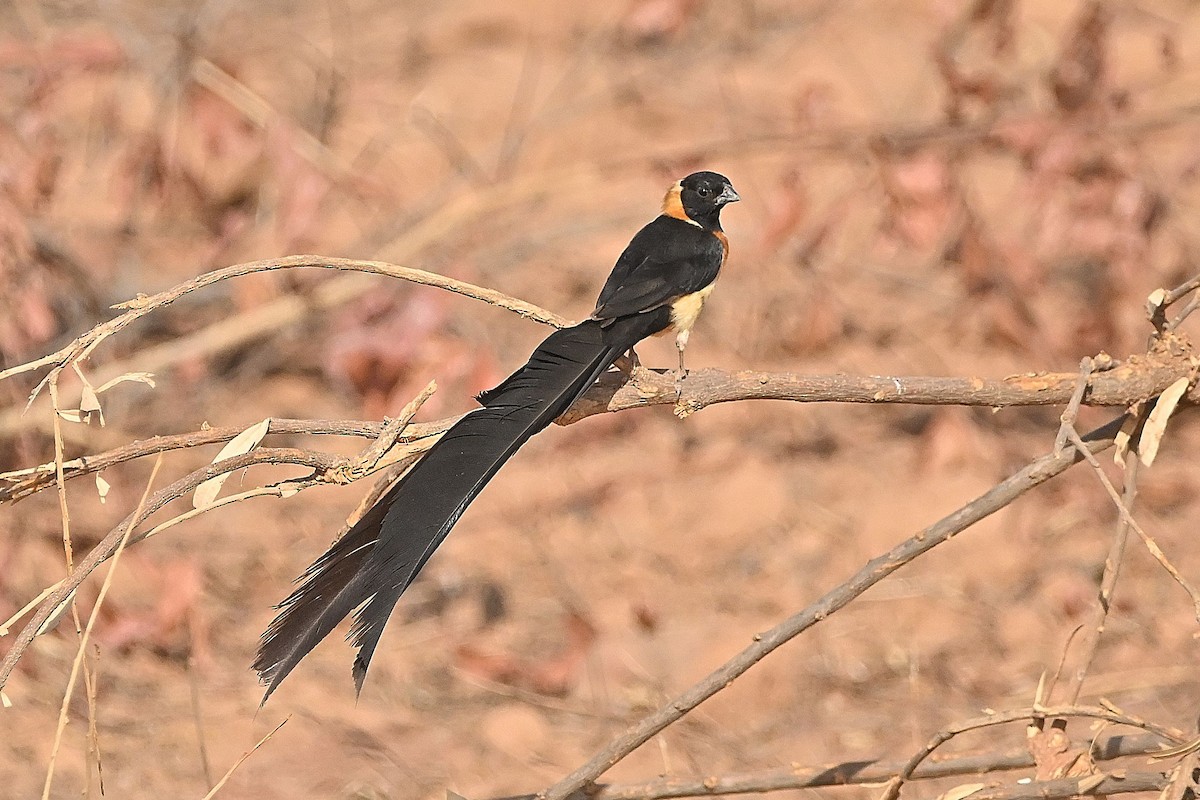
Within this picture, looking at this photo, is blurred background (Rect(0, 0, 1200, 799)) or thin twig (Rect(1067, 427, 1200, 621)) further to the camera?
blurred background (Rect(0, 0, 1200, 799))

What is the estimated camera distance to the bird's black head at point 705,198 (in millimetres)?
3420

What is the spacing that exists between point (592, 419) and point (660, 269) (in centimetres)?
268

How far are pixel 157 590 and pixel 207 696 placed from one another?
0.44 metres

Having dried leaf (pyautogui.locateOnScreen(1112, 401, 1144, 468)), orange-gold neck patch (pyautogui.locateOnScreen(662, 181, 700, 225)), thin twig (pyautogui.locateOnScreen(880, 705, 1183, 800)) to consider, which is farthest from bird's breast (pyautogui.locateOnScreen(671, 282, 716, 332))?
thin twig (pyautogui.locateOnScreen(880, 705, 1183, 800))

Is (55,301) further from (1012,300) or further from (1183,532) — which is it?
(1183,532)

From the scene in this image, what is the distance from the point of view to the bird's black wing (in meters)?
2.54

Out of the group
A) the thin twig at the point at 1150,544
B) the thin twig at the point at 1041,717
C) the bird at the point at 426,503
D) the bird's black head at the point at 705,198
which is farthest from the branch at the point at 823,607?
the bird's black head at the point at 705,198

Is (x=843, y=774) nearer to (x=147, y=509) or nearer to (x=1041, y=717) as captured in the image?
(x=1041, y=717)

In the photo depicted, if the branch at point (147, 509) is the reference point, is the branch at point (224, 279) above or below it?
above

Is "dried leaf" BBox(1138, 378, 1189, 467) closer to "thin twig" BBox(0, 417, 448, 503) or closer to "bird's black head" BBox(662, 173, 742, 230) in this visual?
"thin twig" BBox(0, 417, 448, 503)

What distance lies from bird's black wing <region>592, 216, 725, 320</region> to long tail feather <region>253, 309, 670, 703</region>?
314 mm

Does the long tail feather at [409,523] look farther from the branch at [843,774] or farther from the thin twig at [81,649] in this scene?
the branch at [843,774]

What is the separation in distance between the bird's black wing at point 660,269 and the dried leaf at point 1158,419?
91 cm

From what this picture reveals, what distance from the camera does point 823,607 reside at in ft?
7.30
